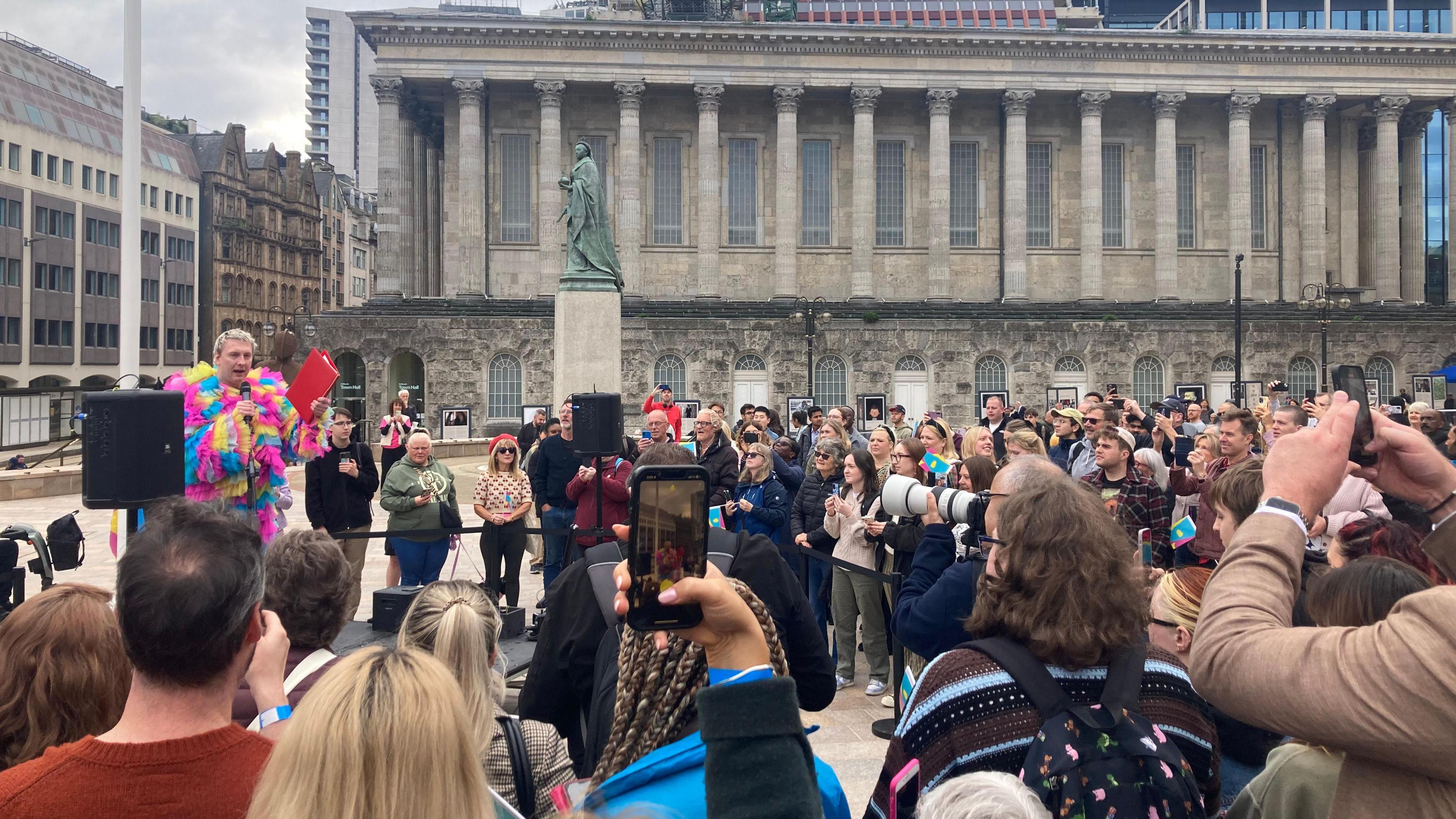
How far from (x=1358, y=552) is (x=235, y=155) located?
8152 cm

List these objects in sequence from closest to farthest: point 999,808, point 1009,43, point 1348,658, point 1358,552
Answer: point 1348,658
point 999,808
point 1358,552
point 1009,43

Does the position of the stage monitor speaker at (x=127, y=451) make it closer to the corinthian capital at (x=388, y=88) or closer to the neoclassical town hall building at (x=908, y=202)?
the neoclassical town hall building at (x=908, y=202)

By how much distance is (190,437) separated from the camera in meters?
7.66

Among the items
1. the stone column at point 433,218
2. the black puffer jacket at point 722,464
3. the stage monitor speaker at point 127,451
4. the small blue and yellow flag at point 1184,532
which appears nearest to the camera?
the stage monitor speaker at point 127,451

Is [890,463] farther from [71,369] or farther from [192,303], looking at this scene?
[192,303]

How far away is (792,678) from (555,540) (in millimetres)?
9457

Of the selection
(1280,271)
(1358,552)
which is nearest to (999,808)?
(1358,552)

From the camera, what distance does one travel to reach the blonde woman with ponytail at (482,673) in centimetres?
314

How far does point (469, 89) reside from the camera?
46.6 m

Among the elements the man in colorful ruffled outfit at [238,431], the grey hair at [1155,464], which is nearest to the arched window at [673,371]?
the man in colorful ruffled outfit at [238,431]

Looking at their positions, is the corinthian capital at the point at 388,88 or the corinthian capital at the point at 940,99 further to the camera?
the corinthian capital at the point at 940,99

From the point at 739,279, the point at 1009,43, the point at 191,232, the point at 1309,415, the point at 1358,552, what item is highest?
the point at 1009,43

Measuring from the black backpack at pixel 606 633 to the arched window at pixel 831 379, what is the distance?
128 ft

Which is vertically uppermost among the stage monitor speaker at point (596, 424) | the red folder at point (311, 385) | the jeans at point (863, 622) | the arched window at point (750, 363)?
the arched window at point (750, 363)
